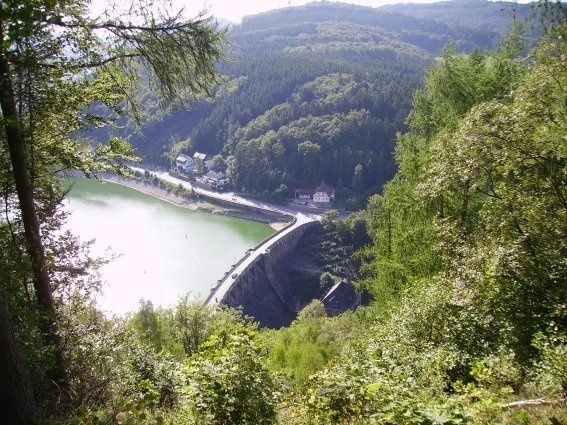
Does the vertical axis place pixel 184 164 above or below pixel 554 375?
below

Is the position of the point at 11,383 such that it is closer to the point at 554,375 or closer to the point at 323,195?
the point at 554,375

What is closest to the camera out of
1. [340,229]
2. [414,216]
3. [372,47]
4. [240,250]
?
[414,216]

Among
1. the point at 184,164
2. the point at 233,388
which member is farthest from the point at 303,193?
the point at 233,388

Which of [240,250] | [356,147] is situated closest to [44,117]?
[240,250]

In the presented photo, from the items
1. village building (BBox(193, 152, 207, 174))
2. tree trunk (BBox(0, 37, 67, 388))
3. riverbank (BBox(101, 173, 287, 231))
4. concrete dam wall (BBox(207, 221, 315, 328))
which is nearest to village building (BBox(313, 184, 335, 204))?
riverbank (BBox(101, 173, 287, 231))

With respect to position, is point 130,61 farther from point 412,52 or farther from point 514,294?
point 412,52

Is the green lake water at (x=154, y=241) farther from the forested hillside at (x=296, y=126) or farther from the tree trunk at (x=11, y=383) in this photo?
the tree trunk at (x=11, y=383)

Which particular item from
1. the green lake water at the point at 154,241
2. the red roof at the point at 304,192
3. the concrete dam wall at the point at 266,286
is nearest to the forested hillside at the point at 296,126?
the red roof at the point at 304,192
